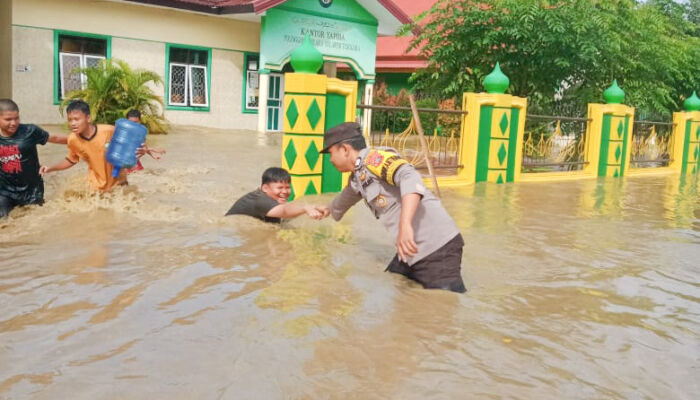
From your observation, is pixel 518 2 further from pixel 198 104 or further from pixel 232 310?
pixel 232 310

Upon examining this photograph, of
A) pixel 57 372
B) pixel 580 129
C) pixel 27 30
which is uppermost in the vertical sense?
pixel 27 30

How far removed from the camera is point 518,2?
1420cm

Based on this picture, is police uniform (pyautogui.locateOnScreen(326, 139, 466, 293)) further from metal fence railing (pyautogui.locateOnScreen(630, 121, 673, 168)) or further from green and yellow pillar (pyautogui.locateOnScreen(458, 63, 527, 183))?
metal fence railing (pyautogui.locateOnScreen(630, 121, 673, 168))

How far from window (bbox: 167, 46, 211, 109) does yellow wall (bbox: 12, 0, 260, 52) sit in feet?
1.07

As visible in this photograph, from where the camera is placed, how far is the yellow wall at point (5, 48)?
16531mm

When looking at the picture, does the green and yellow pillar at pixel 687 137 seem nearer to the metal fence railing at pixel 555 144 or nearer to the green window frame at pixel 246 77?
the metal fence railing at pixel 555 144

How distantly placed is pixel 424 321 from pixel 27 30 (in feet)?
52.3

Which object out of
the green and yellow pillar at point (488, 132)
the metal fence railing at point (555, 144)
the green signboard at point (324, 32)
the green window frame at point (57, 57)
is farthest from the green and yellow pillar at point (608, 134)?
the green window frame at point (57, 57)

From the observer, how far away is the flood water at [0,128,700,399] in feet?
10.3

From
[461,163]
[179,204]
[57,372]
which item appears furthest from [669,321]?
[461,163]

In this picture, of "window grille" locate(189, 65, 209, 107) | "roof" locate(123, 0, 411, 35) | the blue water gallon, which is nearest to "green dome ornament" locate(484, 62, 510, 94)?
the blue water gallon

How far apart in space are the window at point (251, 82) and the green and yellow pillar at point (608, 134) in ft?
34.2

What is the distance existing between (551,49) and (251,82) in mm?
9650

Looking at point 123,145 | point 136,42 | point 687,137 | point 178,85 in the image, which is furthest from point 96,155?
point 687,137
